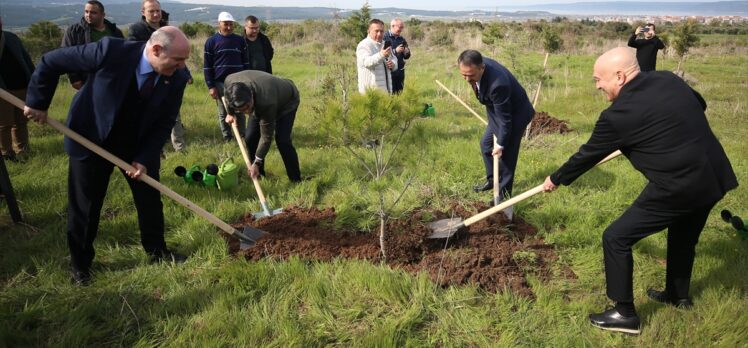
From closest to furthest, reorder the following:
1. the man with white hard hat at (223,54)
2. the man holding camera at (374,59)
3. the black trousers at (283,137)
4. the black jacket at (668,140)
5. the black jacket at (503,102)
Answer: the black jacket at (668,140) < the black jacket at (503,102) < the black trousers at (283,137) < the man with white hard hat at (223,54) < the man holding camera at (374,59)

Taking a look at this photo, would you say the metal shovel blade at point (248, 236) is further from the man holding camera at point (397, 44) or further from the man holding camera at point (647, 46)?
the man holding camera at point (647, 46)

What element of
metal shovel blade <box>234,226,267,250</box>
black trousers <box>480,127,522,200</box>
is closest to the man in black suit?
black trousers <box>480,127,522,200</box>

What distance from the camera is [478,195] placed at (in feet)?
15.0

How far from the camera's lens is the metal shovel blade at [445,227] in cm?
353

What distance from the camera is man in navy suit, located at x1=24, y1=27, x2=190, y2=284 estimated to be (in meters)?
2.62

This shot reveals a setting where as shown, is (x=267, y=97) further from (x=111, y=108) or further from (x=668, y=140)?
(x=668, y=140)

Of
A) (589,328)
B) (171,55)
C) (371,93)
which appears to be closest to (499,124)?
(371,93)

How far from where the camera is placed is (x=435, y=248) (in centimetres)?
358

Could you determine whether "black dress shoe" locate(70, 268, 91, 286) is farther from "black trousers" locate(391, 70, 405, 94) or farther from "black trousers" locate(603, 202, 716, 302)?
"black trousers" locate(391, 70, 405, 94)

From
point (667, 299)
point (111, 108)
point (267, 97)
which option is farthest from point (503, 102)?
point (111, 108)

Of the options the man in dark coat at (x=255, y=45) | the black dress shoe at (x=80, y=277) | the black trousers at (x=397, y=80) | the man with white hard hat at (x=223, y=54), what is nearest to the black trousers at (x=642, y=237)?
the black dress shoe at (x=80, y=277)

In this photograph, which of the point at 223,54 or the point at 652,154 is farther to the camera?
the point at 223,54

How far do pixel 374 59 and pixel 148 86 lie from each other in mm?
3728

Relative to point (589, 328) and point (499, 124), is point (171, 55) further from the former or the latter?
point (589, 328)
